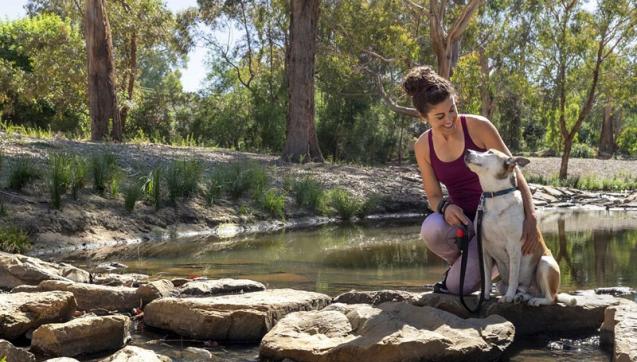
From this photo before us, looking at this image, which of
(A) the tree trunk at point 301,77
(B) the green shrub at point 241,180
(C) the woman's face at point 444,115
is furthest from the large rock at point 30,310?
(A) the tree trunk at point 301,77

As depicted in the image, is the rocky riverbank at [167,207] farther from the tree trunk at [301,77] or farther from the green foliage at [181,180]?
the tree trunk at [301,77]

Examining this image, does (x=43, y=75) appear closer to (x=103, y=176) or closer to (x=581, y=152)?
(x=103, y=176)

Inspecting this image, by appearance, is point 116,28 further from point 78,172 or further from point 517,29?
point 78,172

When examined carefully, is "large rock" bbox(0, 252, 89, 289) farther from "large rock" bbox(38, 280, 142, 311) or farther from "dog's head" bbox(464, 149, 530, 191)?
"dog's head" bbox(464, 149, 530, 191)

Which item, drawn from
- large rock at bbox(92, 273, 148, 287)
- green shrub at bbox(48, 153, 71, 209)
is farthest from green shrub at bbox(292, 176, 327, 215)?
large rock at bbox(92, 273, 148, 287)

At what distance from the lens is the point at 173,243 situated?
11.2 meters

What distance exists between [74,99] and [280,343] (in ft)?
82.7

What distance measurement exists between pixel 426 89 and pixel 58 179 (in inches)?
308

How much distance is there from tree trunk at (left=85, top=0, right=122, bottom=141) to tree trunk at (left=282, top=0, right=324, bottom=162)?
494cm

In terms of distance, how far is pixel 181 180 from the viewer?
13.3m

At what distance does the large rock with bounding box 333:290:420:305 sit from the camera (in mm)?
5418

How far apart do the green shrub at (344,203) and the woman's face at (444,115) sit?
1059 centimetres

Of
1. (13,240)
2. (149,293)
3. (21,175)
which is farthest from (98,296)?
(21,175)

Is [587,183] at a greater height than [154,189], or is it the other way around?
[587,183]
